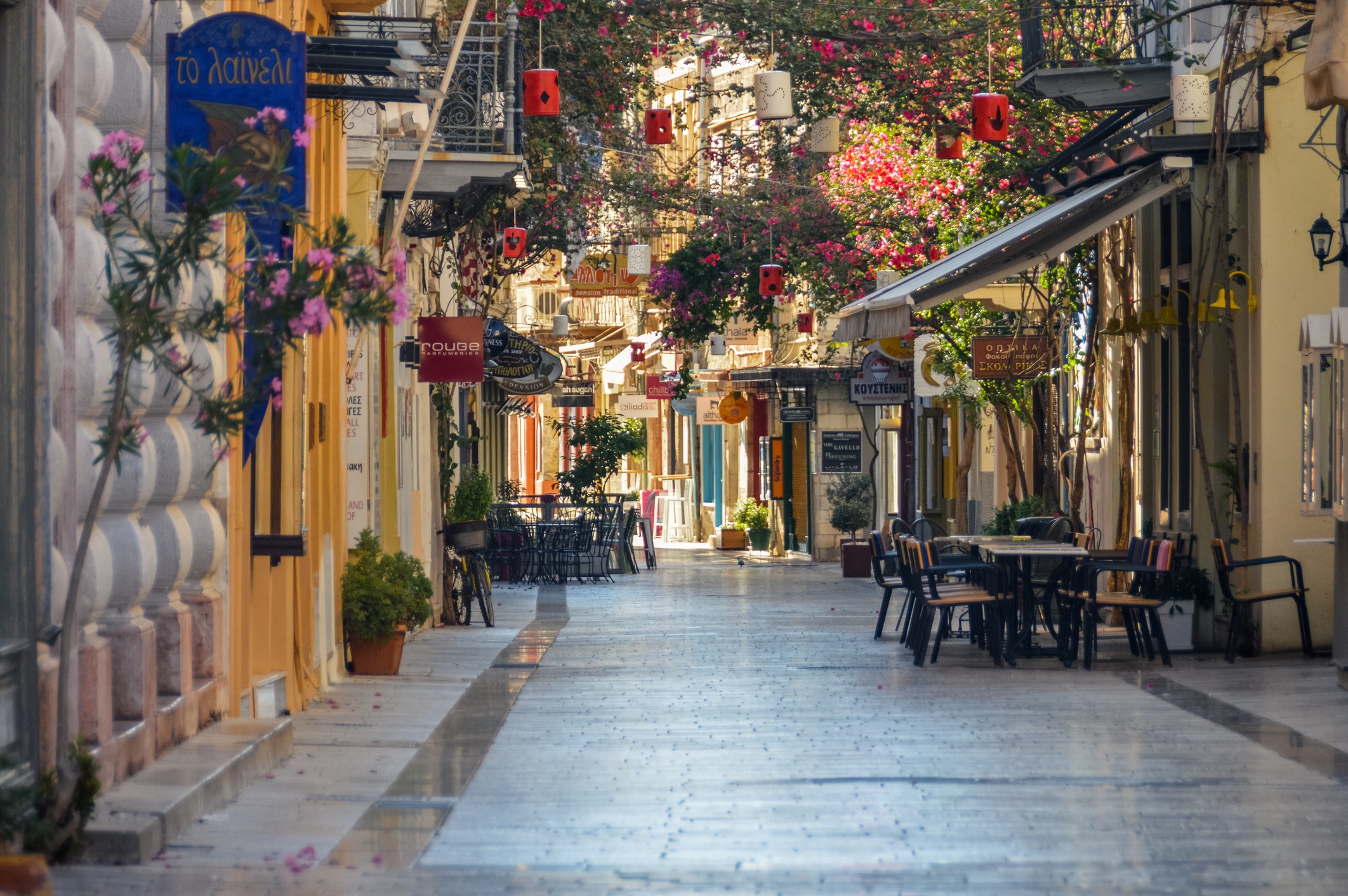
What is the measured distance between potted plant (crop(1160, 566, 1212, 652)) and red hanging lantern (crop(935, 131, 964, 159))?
217 inches

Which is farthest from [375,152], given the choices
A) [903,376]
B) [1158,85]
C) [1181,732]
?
[903,376]

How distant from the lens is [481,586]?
18.6 m

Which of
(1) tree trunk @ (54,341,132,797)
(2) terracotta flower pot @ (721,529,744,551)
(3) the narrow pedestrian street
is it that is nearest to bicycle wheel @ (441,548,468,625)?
(3) the narrow pedestrian street

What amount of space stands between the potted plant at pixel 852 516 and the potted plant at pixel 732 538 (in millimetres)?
3736

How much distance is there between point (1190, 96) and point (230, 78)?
8.87m

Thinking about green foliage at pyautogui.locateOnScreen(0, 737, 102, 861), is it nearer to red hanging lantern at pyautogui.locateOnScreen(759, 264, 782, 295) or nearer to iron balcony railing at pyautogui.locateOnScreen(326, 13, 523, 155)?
iron balcony railing at pyautogui.locateOnScreen(326, 13, 523, 155)

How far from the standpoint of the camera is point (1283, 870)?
257 inches

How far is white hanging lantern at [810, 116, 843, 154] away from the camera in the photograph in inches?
807

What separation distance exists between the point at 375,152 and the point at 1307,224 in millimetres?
7274

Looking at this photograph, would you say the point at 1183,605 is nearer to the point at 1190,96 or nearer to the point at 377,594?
the point at 1190,96

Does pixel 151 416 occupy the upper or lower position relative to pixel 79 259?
lower

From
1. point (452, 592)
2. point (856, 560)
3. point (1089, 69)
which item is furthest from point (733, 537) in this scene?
point (1089, 69)

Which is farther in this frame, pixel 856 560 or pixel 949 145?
pixel 856 560

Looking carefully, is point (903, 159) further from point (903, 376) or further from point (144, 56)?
point (144, 56)
